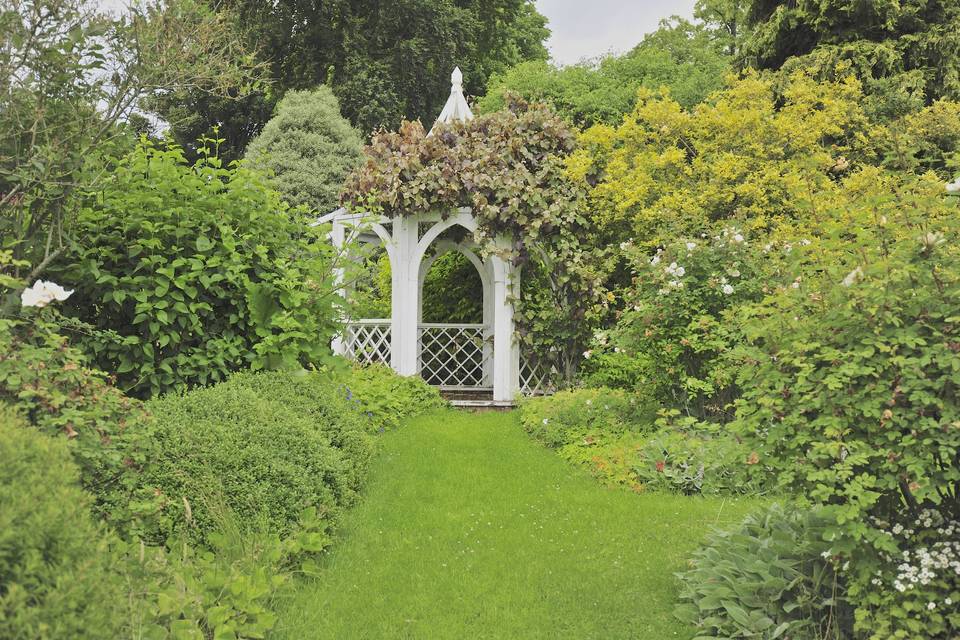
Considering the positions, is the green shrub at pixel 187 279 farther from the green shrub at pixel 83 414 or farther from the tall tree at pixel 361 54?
the tall tree at pixel 361 54

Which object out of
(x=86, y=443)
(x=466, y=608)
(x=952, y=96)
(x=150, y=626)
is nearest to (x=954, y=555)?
(x=466, y=608)

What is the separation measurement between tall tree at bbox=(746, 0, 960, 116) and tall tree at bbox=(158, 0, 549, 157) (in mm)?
A: 10592

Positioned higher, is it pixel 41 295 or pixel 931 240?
pixel 931 240

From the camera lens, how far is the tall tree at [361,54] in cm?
2039

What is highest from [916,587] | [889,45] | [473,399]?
[889,45]

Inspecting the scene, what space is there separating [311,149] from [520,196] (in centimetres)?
1010

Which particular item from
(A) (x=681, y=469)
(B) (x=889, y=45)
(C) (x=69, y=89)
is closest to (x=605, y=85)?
(B) (x=889, y=45)

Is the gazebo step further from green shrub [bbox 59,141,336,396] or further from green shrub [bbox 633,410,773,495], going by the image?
green shrub [bbox 59,141,336,396]

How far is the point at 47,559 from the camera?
1.89 meters

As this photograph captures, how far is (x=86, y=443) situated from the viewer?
294 centimetres

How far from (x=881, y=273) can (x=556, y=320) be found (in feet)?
22.4

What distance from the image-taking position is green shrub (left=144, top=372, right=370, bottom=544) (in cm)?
393

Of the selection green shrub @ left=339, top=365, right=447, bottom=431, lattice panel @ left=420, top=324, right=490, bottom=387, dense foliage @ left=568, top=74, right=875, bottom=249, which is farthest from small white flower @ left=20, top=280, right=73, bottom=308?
lattice panel @ left=420, top=324, right=490, bottom=387

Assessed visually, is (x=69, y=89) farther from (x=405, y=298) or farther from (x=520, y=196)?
(x=405, y=298)
